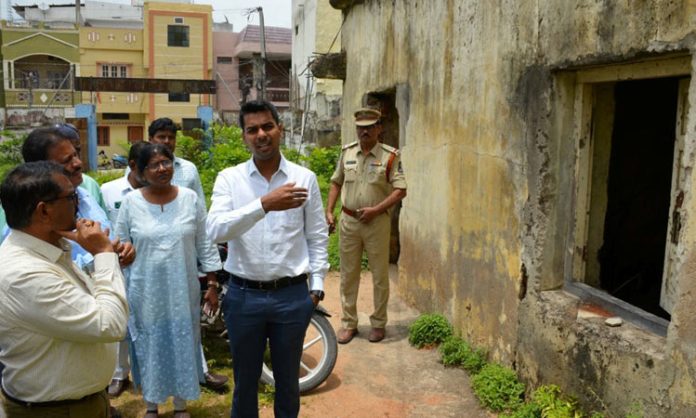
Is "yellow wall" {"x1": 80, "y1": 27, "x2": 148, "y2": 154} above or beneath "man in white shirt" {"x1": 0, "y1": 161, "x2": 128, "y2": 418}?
above

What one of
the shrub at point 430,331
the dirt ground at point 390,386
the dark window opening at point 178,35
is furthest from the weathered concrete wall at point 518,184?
the dark window opening at point 178,35

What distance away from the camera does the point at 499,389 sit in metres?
4.13

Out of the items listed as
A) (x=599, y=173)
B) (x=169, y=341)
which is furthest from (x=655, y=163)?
(x=169, y=341)

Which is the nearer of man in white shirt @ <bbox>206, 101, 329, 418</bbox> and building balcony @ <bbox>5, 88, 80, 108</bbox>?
man in white shirt @ <bbox>206, 101, 329, 418</bbox>

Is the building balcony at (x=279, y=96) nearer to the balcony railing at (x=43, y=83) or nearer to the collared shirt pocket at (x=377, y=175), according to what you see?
the balcony railing at (x=43, y=83)

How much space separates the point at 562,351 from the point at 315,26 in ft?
59.8

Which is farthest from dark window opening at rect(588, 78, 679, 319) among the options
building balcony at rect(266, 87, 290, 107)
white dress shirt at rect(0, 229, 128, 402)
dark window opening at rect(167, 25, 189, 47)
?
dark window opening at rect(167, 25, 189, 47)

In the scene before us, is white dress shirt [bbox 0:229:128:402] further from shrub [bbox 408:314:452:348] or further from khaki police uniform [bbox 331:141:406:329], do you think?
shrub [bbox 408:314:452:348]

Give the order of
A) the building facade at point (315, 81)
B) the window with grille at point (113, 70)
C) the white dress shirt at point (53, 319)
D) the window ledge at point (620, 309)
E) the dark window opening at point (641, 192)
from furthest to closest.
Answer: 1. the window with grille at point (113, 70)
2. the building facade at point (315, 81)
3. the dark window opening at point (641, 192)
4. the window ledge at point (620, 309)
5. the white dress shirt at point (53, 319)

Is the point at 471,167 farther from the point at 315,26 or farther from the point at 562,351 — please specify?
the point at 315,26

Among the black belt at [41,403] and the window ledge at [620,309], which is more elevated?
the window ledge at [620,309]

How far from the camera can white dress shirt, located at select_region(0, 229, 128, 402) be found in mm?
2084

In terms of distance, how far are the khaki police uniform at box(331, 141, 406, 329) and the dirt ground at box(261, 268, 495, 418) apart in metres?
0.31

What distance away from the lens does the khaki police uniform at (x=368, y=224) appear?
5.29 m
